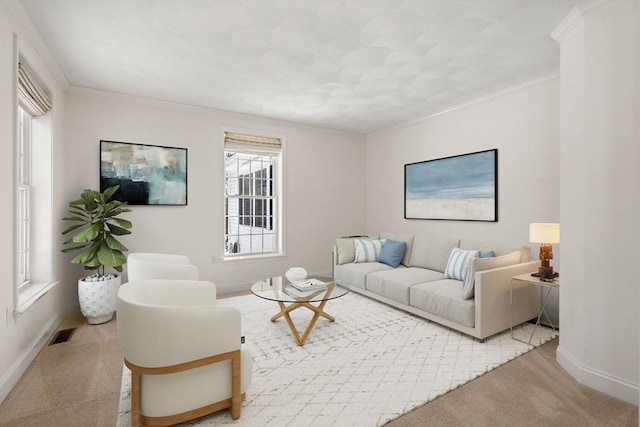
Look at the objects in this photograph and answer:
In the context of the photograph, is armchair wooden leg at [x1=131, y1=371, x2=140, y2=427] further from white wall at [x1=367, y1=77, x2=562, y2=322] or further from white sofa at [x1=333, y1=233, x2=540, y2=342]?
white wall at [x1=367, y1=77, x2=562, y2=322]

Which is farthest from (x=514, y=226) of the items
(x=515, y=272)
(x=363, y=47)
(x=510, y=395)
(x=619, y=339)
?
(x=363, y=47)

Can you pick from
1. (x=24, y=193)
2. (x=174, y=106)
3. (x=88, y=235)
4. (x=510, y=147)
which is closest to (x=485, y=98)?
(x=510, y=147)

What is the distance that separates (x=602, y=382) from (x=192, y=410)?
106 inches

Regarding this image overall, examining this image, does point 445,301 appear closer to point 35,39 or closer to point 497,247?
point 497,247

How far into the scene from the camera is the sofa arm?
9.89ft

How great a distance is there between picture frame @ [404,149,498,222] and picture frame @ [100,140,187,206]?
3.44m

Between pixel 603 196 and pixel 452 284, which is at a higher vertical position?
pixel 603 196

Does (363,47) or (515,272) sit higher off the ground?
(363,47)

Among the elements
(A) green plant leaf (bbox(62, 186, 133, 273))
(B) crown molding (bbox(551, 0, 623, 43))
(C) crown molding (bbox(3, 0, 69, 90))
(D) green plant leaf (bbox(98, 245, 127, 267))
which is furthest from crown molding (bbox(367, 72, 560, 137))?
(C) crown molding (bbox(3, 0, 69, 90))

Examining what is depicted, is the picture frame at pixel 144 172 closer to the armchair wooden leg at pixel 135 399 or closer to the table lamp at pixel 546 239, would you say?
the armchair wooden leg at pixel 135 399

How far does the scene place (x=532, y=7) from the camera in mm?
2365

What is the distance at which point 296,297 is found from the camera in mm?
3154

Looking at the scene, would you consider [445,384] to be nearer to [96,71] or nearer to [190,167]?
[190,167]

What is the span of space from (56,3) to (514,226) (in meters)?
4.81
